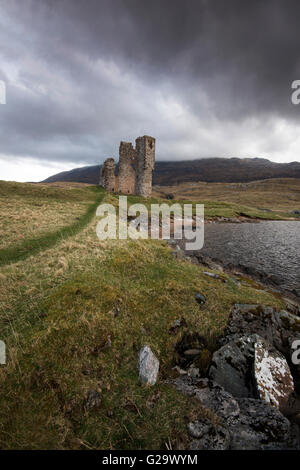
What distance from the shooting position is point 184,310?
9.04 m

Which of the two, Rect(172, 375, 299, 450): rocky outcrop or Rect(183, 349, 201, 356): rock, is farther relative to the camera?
Rect(183, 349, 201, 356): rock

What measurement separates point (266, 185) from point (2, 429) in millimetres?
233533

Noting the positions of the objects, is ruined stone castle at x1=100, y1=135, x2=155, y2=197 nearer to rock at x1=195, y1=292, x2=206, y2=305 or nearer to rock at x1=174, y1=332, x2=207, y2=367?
rock at x1=195, y1=292, x2=206, y2=305

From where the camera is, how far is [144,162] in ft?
181

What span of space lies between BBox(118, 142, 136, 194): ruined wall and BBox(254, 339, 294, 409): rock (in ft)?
182

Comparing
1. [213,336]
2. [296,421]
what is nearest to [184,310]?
[213,336]

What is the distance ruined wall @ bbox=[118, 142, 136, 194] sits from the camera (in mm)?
57688

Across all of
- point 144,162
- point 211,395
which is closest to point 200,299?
point 211,395

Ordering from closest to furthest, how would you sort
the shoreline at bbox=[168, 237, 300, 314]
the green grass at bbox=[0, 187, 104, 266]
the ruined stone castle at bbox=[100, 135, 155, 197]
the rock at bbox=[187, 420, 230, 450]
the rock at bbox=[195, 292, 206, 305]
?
the rock at bbox=[187, 420, 230, 450] → the rock at bbox=[195, 292, 206, 305] → the green grass at bbox=[0, 187, 104, 266] → the shoreline at bbox=[168, 237, 300, 314] → the ruined stone castle at bbox=[100, 135, 155, 197]

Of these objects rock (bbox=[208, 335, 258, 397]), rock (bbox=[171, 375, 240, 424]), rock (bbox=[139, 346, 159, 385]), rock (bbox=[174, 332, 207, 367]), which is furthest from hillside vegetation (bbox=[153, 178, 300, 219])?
rock (bbox=[171, 375, 240, 424])

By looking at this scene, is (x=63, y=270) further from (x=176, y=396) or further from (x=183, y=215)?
Answer: (x=183, y=215)

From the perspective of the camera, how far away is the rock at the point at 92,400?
4.96 m

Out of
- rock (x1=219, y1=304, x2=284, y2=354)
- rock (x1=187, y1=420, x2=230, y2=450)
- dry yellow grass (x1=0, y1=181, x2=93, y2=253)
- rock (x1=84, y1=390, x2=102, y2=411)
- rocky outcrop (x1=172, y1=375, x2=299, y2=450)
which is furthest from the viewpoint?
dry yellow grass (x1=0, y1=181, x2=93, y2=253)

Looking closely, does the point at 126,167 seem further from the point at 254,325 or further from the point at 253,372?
the point at 253,372
